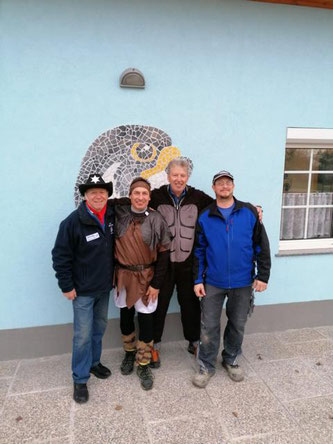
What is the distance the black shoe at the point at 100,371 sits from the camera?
2.96 metres

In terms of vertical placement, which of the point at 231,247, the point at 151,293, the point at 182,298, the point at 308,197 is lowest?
the point at 182,298

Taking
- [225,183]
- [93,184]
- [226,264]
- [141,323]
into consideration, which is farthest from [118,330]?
[225,183]

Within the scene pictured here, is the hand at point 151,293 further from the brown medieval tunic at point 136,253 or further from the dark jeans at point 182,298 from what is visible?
the dark jeans at point 182,298

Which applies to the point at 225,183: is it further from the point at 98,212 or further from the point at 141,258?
the point at 98,212

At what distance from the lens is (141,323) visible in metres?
2.90

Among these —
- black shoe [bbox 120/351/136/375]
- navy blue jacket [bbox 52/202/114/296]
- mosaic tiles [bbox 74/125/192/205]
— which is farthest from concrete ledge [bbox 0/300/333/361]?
mosaic tiles [bbox 74/125/192/205]

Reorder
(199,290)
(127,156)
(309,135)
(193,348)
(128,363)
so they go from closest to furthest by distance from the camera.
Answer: (199,290), (128,363), (127,156), (193,348), (309,135)

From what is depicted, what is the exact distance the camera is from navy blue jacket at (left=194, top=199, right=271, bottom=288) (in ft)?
8.89

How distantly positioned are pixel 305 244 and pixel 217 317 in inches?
66.2

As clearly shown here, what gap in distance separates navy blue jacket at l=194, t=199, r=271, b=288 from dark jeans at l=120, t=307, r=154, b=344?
1.79 ft

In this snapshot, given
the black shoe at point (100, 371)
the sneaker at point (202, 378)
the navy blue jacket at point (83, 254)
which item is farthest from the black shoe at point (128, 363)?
the navy blue jacket at point (83, 254)

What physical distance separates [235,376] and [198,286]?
0.90m

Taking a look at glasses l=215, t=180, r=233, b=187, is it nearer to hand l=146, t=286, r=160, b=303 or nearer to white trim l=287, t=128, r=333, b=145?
hand l=146, t=286, r=160, b=303

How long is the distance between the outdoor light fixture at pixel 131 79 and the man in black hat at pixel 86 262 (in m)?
1.04
